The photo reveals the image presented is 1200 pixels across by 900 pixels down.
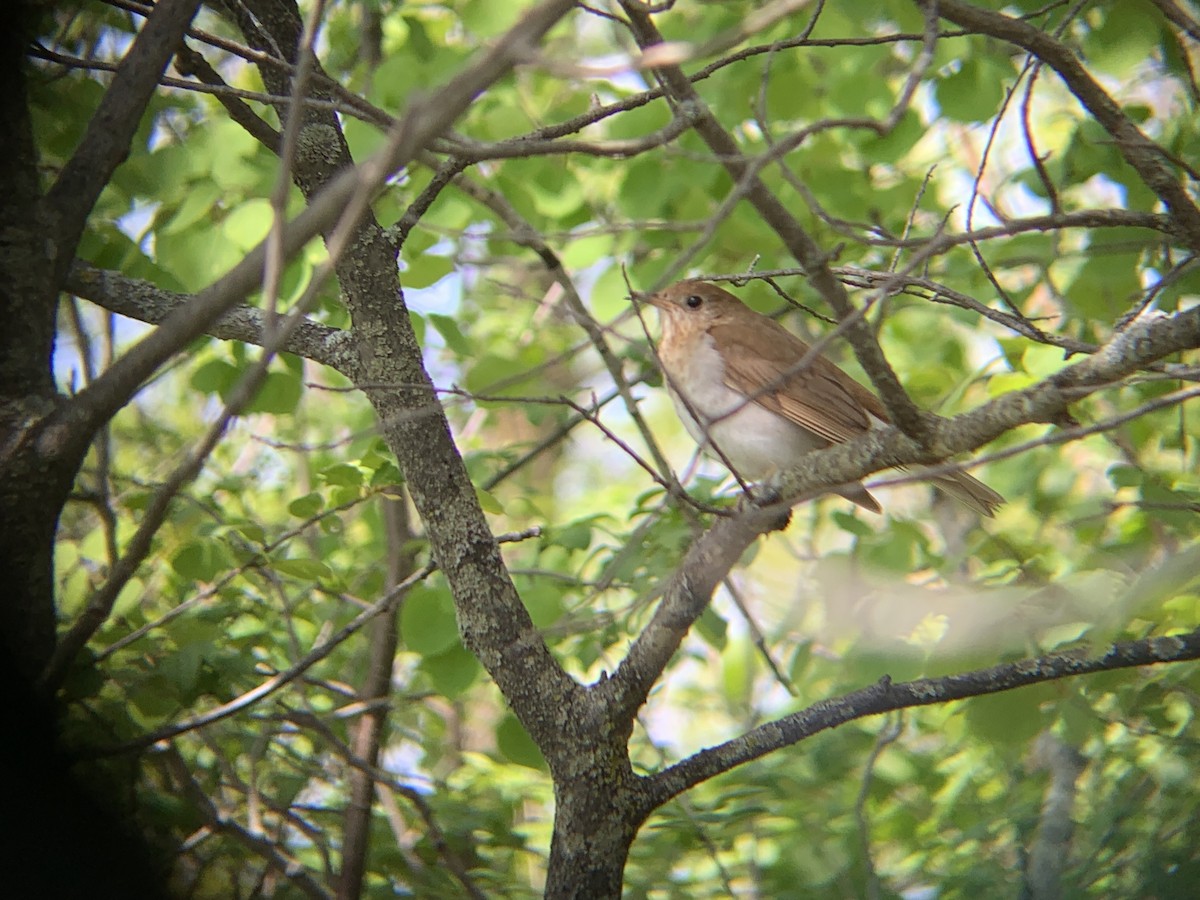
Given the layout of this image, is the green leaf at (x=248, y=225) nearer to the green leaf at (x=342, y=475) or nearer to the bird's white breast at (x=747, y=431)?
the green leaf at (x=342, y=475)

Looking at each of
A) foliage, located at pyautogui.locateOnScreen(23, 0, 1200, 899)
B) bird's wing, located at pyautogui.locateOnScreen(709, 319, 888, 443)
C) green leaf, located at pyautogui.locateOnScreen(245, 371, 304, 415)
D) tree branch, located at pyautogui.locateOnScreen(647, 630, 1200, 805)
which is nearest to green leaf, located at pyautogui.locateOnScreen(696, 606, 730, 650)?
foliage, located at pyautogui.locateOnScreen(23, 0, 1200, 899)

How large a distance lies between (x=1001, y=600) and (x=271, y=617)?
2.38m

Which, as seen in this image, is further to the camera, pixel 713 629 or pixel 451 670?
pixel 713 629

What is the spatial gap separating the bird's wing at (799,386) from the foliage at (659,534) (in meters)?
0.26

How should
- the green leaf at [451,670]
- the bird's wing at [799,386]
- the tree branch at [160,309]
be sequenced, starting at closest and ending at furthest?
the tree branch at [160,309]
the green leaf at [451,670]
the bird's wing at [799,386]

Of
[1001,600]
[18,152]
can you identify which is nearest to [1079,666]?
[1001,600]

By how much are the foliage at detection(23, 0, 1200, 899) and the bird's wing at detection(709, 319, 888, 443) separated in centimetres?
26

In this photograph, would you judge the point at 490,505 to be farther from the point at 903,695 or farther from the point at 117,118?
the point at 117,118

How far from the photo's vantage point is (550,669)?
2.42m

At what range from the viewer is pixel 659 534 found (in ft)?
11.6

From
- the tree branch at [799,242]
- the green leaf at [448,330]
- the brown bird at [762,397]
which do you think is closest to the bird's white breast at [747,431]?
the brown bird at [762,397]

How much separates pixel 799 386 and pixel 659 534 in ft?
2.98

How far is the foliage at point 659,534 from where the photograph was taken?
2.77 metres

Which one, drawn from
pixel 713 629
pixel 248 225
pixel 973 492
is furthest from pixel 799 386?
pixel 248 225
